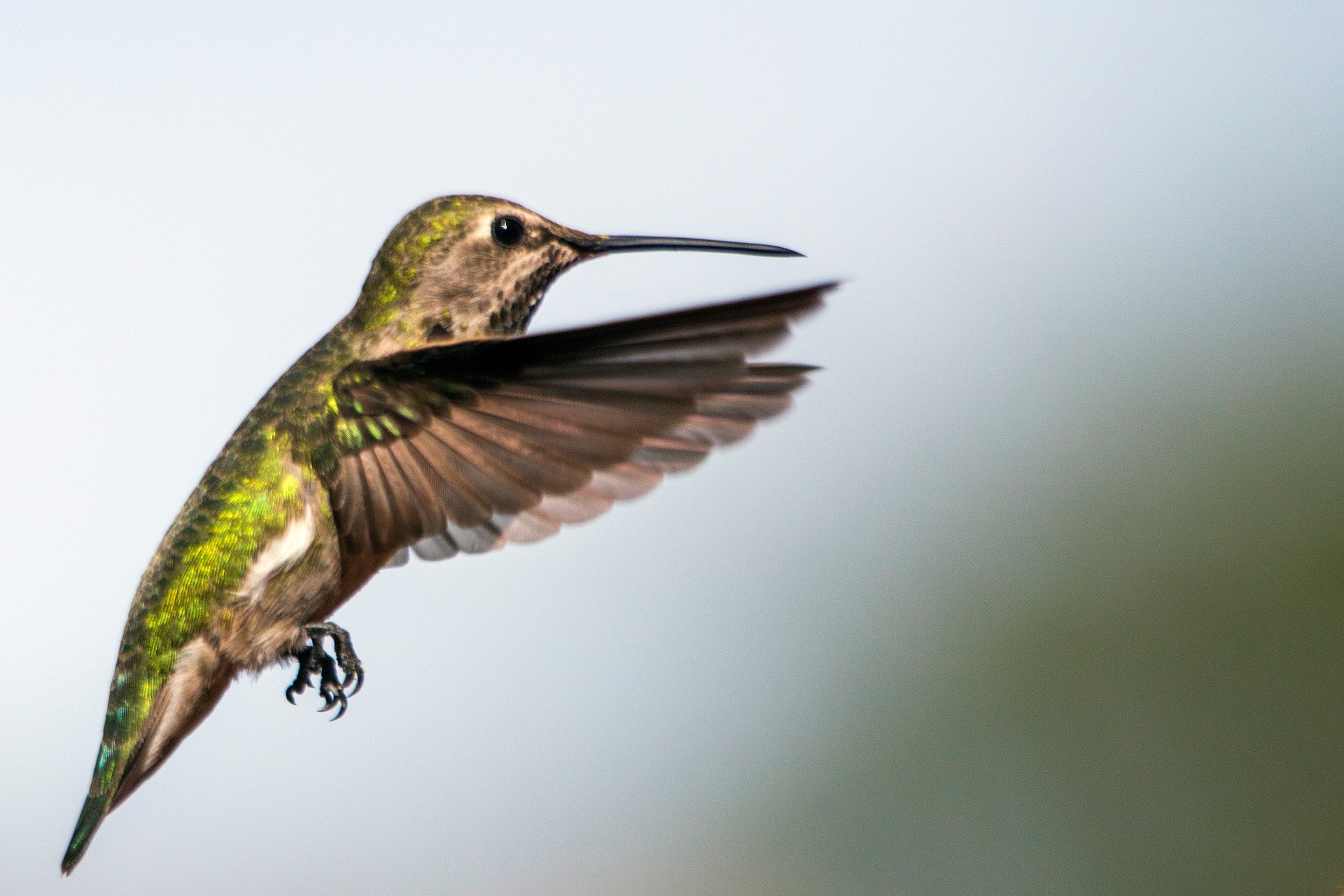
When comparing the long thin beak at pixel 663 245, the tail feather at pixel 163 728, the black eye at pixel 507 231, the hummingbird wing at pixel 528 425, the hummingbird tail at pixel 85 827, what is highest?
the black eye at pixel 507 231

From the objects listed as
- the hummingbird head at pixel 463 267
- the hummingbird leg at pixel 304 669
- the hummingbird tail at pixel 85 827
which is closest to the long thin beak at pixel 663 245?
the hummingbird head at pixel 463 267

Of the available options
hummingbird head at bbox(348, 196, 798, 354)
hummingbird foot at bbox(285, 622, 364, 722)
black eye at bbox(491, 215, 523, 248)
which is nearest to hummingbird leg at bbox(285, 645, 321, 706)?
hummingbird foot at bbox(285, 622, 364, 722)

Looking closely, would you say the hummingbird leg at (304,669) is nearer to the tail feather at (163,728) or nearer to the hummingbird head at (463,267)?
the tail feather at (163,728)

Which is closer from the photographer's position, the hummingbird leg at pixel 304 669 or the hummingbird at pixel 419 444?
the hummingbird at pixel 419 444

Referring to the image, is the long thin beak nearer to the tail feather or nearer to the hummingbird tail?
the tail feather

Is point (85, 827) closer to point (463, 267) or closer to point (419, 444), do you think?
point (419, 444)

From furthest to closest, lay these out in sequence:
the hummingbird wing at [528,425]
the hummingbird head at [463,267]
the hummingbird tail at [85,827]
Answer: the hummingbird head at [463,267], the hummingbird tail at [85,827], the hummingbird wing at [528,425]

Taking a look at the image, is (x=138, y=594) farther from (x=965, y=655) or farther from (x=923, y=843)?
(x=965, y=655)
